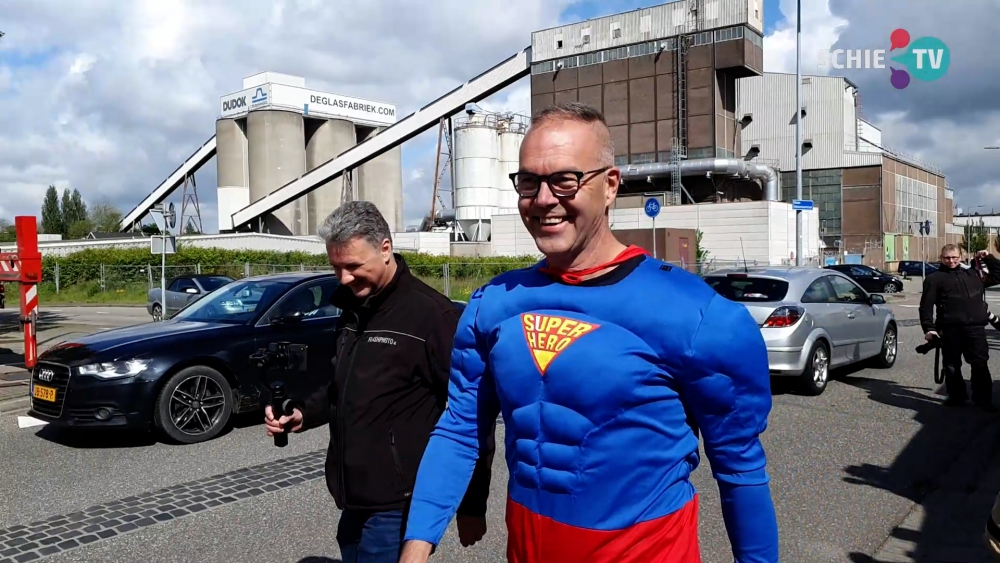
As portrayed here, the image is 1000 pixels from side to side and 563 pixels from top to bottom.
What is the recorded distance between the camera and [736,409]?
2.01 metres

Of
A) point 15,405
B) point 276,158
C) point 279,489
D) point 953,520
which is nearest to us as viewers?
point 953,520

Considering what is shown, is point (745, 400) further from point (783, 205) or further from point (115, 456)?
point (783, 205)

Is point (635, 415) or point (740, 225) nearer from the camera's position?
point (635, 415)

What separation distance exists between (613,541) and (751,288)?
9409 mm

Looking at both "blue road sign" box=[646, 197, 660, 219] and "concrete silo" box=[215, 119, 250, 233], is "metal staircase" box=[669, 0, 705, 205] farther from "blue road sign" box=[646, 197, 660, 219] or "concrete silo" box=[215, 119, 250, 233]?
"concrete silo" box=[215, 119, 250, 233]

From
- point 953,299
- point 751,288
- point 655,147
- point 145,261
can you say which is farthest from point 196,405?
point 655,147

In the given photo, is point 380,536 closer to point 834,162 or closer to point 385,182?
point 834,162

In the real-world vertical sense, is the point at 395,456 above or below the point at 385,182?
below

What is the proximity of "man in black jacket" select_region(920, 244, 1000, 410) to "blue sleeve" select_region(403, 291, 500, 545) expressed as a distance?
8548 mm

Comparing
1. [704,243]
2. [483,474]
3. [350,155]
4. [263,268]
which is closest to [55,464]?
[483,474]

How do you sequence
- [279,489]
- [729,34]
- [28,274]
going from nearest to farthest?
[279,489]
[28,274]
[729,34]

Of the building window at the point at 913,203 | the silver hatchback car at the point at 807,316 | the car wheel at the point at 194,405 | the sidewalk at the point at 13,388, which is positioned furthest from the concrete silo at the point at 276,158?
the car wheel at the point at 194,405

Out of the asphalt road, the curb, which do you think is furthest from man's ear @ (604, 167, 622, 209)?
the curb

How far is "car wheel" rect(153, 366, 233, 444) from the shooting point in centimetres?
796
